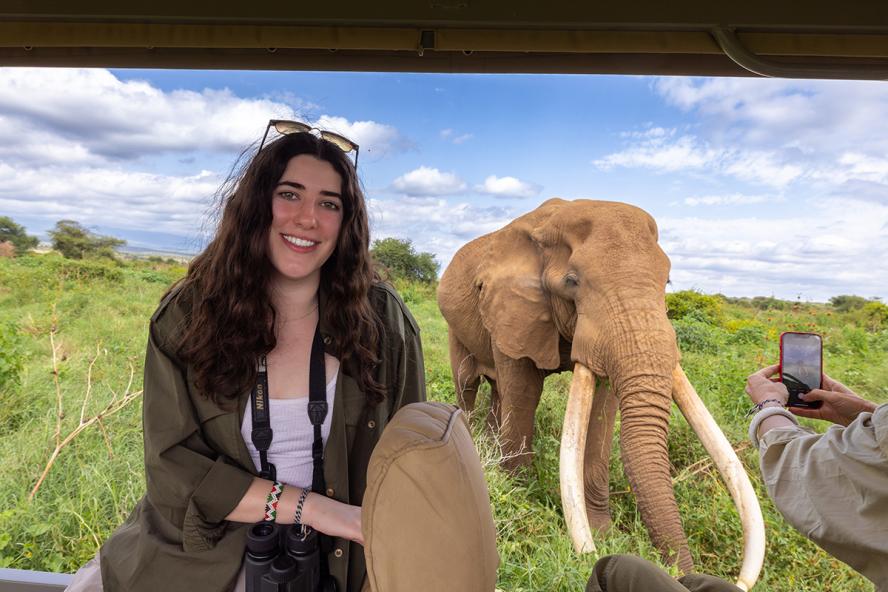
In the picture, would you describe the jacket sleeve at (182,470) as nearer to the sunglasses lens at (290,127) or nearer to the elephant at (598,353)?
the sunglasses lens at (290,127)

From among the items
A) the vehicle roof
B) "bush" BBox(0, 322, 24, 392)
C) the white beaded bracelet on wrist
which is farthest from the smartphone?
"bush" BBox(0, 322, 24, 392)

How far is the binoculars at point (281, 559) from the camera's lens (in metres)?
1.09

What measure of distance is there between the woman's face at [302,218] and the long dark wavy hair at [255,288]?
1.0 inches

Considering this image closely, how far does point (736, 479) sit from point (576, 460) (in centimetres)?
66

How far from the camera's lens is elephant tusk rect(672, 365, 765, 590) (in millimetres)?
2090

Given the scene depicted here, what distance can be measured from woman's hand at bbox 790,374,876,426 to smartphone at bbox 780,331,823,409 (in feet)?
0.05

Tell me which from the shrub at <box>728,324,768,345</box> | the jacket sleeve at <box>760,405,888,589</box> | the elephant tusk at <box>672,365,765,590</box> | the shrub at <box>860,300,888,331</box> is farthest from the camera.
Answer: the shrub at <box>728,324,768,345</box>

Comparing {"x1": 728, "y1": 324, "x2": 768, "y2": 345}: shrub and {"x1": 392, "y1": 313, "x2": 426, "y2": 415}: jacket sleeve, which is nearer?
{"x1": 392, "y1": 313, "x2": 426, "y2": 415}: jacket sleeve

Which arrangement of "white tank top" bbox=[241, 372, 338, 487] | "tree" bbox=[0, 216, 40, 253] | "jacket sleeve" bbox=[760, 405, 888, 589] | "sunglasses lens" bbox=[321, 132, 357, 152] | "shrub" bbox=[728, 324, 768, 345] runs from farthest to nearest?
1. "shrub" bbox=[728, 324, 768, 345]
2. "tree" bbox=[0, 216, 40, 253]
3. "sunglasses lens" bbox=[321, 132, 357, 152]
4. "white tank top" bbox=[241, 372, 338, 487]
5. "jacket sleeve" bbox=[760, 405, 888, 589]

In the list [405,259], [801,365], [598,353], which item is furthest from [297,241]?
[405,259]

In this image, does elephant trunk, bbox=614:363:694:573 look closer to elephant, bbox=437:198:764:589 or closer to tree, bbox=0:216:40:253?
elephant, bbox=437:198:764:589

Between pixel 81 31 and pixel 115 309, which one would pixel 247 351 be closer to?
pixel 81 31

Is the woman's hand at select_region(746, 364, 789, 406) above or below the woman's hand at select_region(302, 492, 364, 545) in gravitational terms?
above

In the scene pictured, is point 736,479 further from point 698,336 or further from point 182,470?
point 182,470
